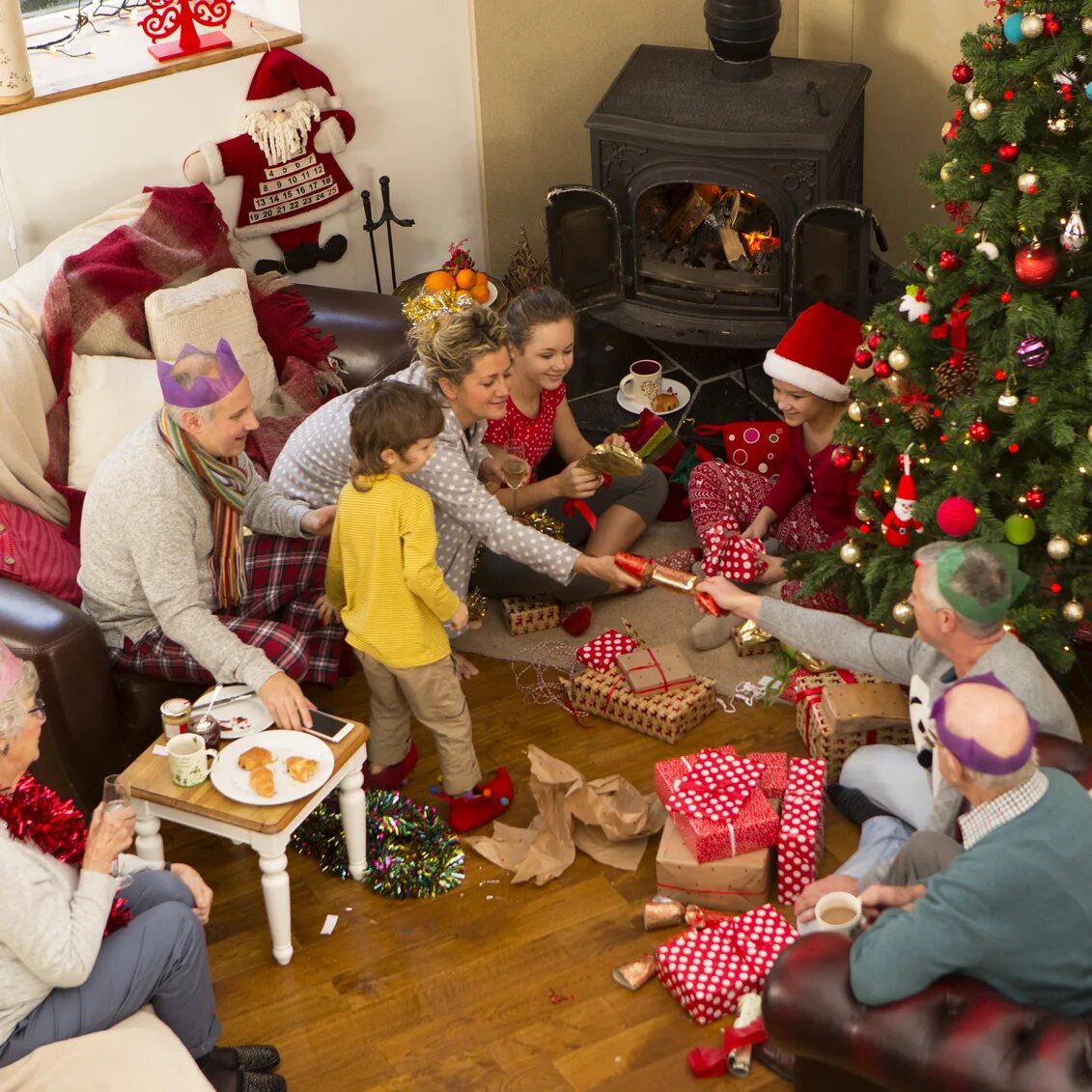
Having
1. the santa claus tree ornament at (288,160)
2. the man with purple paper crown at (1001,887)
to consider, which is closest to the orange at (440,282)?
the santa claus tree ornament at (288,160)

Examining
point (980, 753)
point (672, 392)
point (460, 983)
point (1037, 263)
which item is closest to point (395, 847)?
point (460, 983)

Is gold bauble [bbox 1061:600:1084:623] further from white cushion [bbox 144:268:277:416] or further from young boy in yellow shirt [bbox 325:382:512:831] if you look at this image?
white cushion [bbox 144:268:277:416]

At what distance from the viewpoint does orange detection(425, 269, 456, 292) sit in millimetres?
4691

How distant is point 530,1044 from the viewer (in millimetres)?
2953

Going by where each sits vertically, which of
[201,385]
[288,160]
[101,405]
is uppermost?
[201,385]

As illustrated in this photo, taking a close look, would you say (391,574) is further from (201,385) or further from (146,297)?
(146,297)

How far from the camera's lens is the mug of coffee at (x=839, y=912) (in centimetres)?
263

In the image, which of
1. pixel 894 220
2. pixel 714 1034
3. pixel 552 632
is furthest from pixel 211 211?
pixel 714 1034

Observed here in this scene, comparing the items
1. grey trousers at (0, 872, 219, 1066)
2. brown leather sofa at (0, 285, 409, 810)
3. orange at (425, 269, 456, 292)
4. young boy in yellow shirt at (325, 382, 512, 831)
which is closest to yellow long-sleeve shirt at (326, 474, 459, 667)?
young boy in yellow shirt at (325, 382, 512, 831)

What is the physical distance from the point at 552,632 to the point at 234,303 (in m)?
1.31

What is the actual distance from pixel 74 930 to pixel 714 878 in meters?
1.38

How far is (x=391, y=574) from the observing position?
3.26 metres

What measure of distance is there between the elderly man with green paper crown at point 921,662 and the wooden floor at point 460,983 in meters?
0.20

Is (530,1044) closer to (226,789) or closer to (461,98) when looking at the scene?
(226,789)
